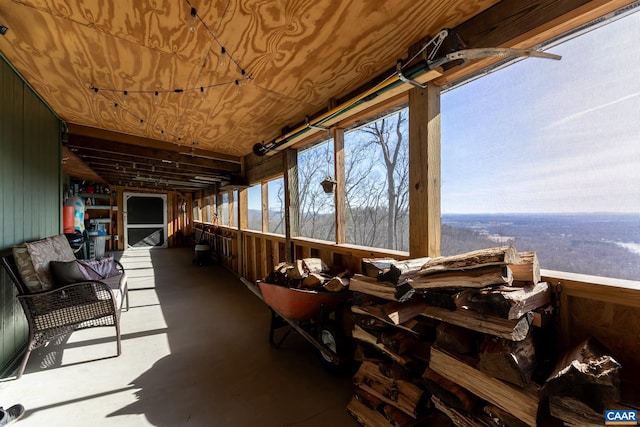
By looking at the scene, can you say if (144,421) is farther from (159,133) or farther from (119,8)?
(159,133)

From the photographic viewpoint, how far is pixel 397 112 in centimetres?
212

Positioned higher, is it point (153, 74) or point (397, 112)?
point (153, 74)

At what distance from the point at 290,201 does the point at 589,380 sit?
2.91 m

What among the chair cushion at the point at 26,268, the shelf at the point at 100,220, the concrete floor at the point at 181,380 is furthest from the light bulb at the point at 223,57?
the shelf at the point at 100,220

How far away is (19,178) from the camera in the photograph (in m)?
2.27

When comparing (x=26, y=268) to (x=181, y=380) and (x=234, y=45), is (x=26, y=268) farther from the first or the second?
(x=234, y=45)

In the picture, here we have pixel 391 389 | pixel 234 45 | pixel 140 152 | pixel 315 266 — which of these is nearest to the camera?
pixel 391 389

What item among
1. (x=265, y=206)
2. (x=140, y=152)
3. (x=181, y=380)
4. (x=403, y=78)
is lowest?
(x=181, y=380)

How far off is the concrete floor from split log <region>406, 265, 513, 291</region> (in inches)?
41.5

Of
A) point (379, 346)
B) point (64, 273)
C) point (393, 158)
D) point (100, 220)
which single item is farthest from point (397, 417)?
point (100, 220)

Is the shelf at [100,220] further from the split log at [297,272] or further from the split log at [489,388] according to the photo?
the split log at [489,388]

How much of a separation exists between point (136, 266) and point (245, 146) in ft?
15.5

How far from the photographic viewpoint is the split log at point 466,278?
3.43ft

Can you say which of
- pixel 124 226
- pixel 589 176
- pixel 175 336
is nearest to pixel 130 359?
pixel 175 336
